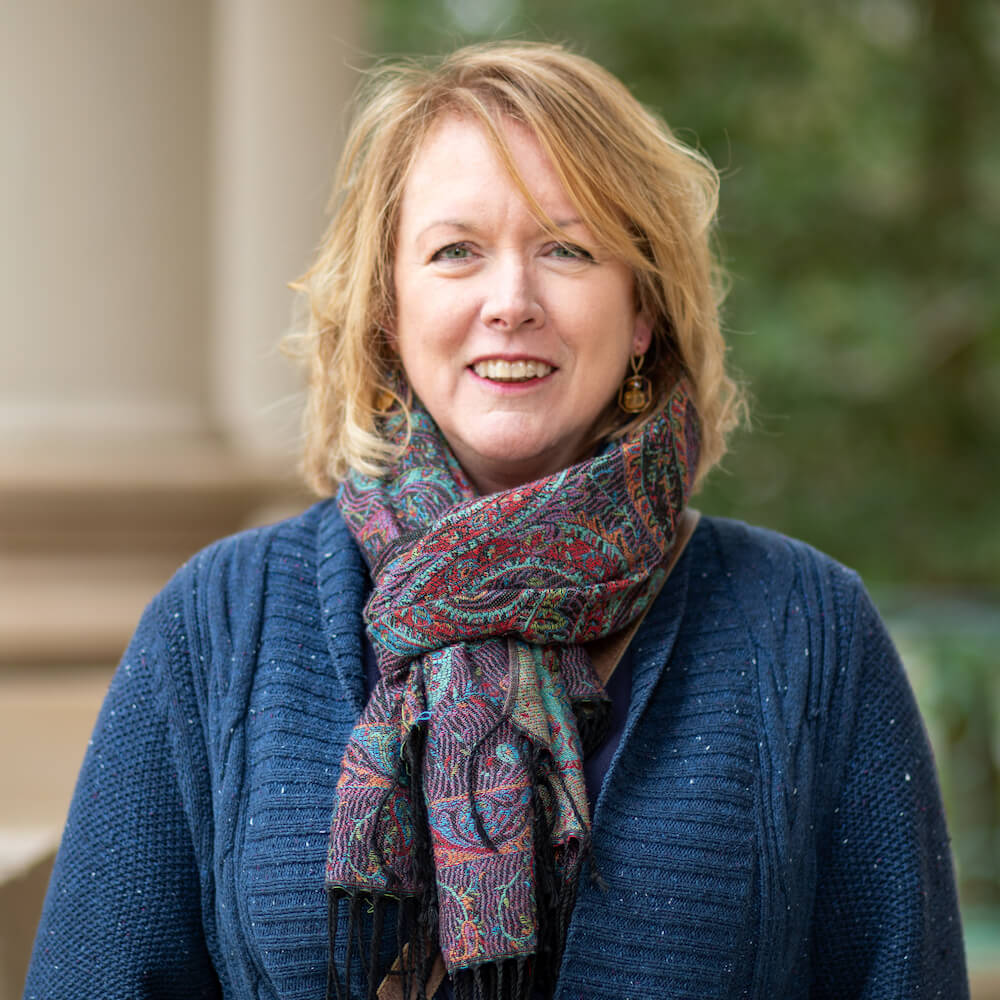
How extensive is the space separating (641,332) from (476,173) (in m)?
0.37

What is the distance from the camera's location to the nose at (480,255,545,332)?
6.27 feet

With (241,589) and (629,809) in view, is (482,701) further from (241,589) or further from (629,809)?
(241,589)

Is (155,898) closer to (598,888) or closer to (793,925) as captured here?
(598,888)

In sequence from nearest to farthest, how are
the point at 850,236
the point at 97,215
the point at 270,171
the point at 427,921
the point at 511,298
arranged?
the point at 427,921 < the point at 511,298 < the point at 97,215 < the point at 270,171 < the point at 850,236

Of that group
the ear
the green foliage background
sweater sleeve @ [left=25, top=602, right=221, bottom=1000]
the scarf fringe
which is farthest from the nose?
the green foliage background

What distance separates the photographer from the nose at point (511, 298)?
1.91 meters

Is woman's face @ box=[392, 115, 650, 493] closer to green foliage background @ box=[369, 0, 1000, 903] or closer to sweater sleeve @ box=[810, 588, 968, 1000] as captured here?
sweater sleeve @ box=[810, 588, 968, 1000]

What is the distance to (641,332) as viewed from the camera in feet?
6.93

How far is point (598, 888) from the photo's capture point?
5.93 feet

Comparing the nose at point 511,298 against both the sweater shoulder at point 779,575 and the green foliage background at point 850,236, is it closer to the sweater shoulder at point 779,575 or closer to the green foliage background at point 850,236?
the sweater shoulder at point 779,575

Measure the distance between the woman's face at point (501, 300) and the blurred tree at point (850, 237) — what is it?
5.63 meters

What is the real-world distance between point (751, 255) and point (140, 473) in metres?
5.38

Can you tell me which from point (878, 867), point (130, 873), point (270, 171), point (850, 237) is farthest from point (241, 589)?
point (850, 237)

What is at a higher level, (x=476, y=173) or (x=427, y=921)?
(x=476, y=173)
